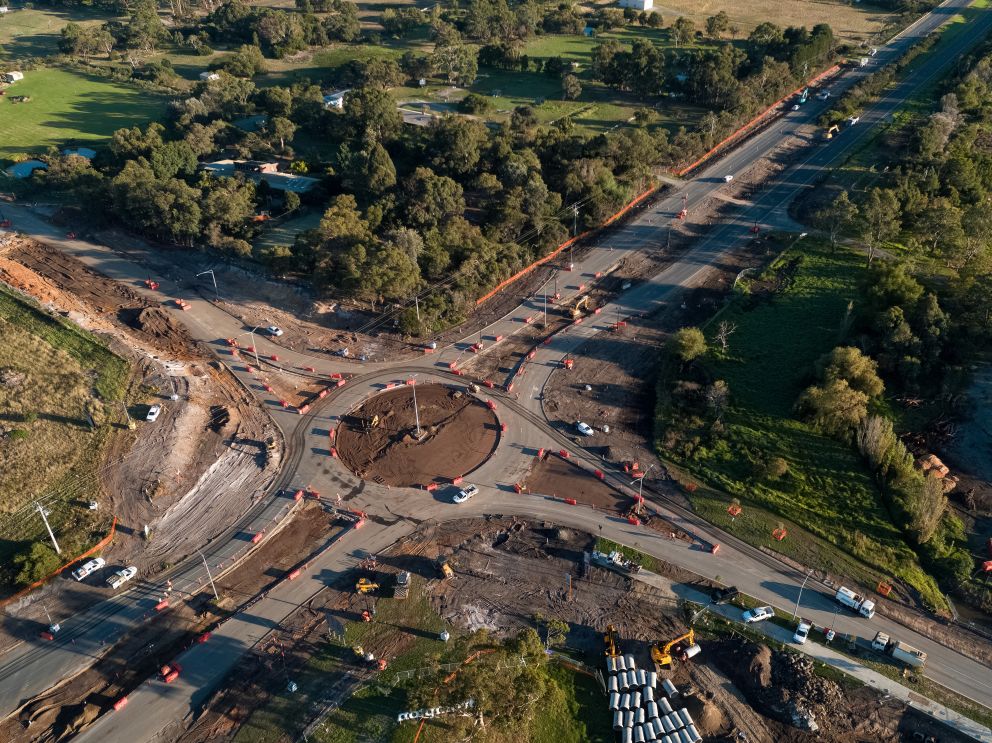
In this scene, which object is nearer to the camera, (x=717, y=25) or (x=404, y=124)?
(x=404, y=124)

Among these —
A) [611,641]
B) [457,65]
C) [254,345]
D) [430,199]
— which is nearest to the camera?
[611,641]

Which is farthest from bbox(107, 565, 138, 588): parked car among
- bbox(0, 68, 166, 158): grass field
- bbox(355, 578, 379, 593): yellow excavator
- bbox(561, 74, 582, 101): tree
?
bbox(561, 74, 582, 101): tree

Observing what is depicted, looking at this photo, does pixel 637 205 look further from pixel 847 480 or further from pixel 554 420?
pixel 847 480

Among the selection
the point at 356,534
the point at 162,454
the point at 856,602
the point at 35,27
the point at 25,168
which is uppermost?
the point at 35,27

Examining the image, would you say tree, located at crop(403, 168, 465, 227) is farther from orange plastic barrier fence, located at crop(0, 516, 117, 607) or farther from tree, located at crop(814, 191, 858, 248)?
orange plastic barrier fence, located at crop(0, 516, 117, 607)

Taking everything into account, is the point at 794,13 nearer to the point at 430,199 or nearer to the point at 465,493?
the point at 430,199

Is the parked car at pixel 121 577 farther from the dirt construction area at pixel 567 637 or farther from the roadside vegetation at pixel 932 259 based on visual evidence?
the roadside vegetation at pixel 932 259

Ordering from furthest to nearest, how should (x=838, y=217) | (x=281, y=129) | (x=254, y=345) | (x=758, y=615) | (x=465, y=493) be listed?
(x=281, y=129), (x=838, y=217), (x=254, y=345), (x=465, y=493), (x=758, y=615)

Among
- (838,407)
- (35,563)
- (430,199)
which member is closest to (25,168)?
(430,199)
